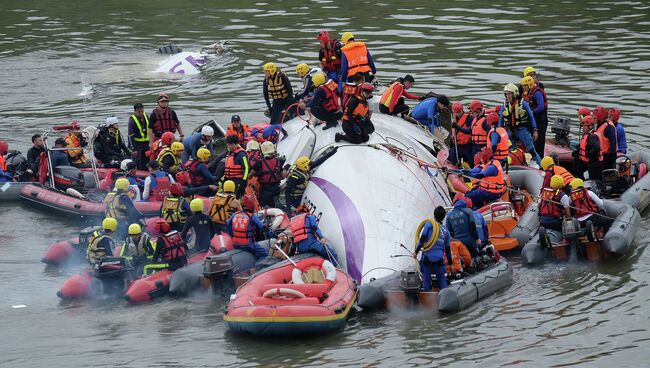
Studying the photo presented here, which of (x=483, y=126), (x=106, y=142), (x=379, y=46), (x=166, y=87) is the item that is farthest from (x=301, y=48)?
(x=483, y=126)

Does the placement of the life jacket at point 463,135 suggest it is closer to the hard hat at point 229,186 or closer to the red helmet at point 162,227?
the hard hat at point 229,186

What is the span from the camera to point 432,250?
1538 centimetres

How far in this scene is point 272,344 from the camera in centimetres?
1497

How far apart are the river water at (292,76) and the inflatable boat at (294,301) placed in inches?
10.8

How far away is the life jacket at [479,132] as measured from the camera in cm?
2039

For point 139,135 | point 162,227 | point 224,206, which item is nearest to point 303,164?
point 224,206

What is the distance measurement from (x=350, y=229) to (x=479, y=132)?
462 cm

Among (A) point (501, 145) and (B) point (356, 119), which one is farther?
(A) point (501, 145)

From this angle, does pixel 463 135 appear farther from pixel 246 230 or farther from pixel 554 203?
pixel 246 230

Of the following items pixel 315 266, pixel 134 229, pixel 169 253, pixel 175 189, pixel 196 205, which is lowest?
pixel 315 266

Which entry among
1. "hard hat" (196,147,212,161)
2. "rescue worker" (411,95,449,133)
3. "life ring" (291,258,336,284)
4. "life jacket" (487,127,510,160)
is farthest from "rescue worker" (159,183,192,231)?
"rescue worker" (411,95,449,133)

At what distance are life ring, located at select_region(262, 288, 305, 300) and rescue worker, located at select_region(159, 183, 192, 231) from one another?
3448 mm

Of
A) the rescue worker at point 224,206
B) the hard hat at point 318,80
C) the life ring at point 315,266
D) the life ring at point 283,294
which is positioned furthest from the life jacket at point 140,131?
the life ring at point 283,294

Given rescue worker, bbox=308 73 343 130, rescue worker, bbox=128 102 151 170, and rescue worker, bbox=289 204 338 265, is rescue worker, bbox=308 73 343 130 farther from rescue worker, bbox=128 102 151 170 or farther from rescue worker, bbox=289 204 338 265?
rescue worker, bbox=128 102 151 170
